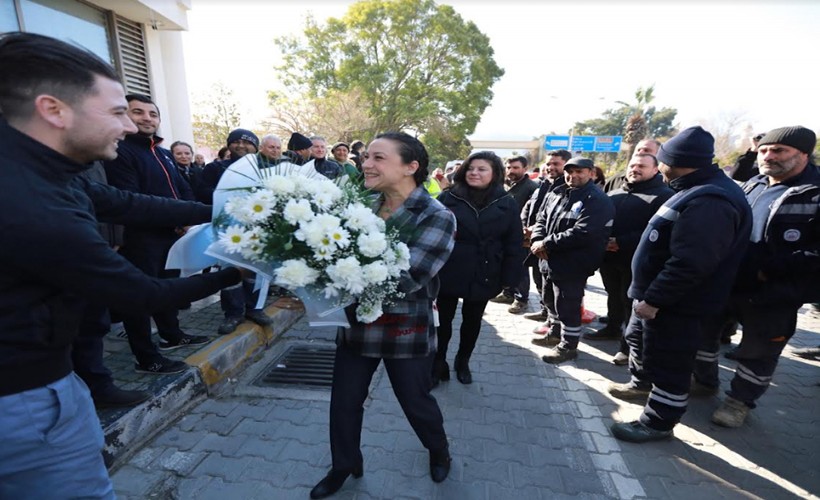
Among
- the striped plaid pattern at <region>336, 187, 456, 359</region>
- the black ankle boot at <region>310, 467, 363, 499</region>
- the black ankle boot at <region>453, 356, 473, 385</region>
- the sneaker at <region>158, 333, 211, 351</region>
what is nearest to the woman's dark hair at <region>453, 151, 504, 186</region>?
the striped plaid pattern at <region>336, 187, 456, 359</region>

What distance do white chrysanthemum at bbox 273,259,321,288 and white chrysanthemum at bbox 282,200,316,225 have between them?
0.54 feet

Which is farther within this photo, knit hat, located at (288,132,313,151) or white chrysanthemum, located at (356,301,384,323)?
knit hat, located at (288,132,313,151)

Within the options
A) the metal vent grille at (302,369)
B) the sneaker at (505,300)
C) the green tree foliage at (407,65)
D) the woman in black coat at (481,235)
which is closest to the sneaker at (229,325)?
the metal vent grille at (302,369)

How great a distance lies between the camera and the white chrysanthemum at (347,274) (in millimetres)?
1570

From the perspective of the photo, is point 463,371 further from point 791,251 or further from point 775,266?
point 791,251

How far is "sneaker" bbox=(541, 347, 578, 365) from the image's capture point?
4.21 metres

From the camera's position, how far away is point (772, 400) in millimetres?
3559

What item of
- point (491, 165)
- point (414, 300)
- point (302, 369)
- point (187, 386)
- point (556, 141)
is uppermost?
point (556, 141)

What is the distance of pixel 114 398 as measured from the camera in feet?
9.05

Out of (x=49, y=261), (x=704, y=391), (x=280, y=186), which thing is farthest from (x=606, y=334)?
(x=49, y=261)

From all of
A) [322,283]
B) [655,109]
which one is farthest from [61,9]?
[655,109]

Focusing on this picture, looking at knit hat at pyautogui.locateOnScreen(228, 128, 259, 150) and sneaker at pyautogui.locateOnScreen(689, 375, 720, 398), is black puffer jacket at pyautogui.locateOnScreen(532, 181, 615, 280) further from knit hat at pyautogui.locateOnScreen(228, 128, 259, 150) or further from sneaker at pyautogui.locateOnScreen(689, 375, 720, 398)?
knit hat at pyautogui.locateOnScreen(228, 128, 259, 150)

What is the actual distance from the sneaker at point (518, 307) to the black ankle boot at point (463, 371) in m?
2.21

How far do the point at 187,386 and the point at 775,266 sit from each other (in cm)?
462
